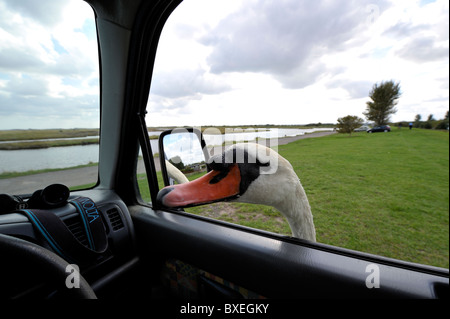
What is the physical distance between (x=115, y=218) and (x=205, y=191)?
1.44m

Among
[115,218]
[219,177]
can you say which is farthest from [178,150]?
[219,177]

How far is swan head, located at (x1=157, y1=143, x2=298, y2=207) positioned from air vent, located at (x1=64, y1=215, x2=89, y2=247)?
1.06 m

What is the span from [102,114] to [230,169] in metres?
1.84

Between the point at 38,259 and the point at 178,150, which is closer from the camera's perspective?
the point at 38,259

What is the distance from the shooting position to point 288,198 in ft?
4.11

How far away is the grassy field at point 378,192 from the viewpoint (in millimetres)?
859

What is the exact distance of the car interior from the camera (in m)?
0.95

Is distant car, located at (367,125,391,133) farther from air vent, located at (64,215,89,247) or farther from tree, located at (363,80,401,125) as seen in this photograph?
air vent, located at (64,215,89,247)

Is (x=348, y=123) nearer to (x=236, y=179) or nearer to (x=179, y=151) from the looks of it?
(x=236, y=179)

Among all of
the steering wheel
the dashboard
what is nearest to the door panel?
the dashboard

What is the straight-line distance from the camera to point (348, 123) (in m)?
1.26

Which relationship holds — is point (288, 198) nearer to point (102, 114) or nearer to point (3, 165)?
point (102, 114)

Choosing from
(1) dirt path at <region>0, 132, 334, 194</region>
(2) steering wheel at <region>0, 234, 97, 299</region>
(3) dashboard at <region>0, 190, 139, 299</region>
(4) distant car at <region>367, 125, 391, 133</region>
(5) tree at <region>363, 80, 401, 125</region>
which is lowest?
(3) dashboard at <region>0, 190, 139, 299</region>
